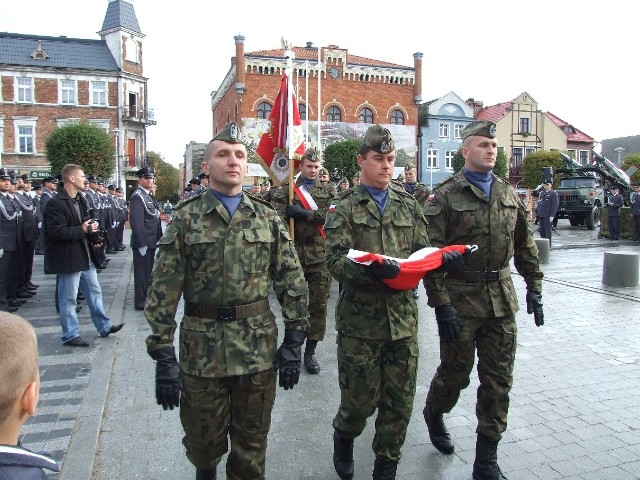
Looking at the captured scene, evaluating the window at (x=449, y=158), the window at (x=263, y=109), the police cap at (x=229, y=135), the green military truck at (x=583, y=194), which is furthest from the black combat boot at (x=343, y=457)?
the window at (x=449, y=158)

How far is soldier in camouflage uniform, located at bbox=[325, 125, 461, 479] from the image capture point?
3480mm

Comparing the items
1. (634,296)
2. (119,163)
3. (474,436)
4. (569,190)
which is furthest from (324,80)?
(474,436)

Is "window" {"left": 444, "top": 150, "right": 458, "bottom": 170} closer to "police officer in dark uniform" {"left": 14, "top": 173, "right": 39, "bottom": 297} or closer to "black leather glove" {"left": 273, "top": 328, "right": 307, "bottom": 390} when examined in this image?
"police officer in dark uniform" {"left": 14, "top": 173, "right": 39, "bottom": 297}

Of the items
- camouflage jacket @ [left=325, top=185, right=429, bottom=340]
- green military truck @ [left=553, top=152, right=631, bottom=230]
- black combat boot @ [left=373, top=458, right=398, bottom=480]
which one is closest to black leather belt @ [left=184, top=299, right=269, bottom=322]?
camouflage jacket @ [left=325, top=185, right=429, bottom=340]

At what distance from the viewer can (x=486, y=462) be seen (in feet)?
11.9

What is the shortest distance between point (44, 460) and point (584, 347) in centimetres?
651

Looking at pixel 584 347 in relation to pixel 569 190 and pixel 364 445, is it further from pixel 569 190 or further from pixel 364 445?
pixel 569 190

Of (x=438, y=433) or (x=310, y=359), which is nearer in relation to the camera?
(x=438, y=433)

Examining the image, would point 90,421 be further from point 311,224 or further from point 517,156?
point 517,156

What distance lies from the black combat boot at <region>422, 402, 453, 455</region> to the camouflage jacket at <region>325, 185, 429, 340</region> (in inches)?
35.5

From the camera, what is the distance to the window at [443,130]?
2048 inches

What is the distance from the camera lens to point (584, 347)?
21.8 feet

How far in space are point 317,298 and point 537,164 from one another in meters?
46.8

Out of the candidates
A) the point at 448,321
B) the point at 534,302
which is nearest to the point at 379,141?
the point at 448,321
